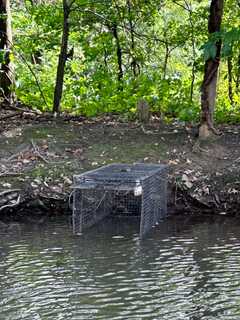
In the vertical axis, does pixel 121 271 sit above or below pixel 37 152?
below

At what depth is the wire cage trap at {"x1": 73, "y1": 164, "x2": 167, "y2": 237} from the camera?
8750 mm

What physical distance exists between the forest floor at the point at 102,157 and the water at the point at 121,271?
58 cm

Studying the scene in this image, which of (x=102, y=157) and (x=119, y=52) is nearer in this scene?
(x=102, y=157)

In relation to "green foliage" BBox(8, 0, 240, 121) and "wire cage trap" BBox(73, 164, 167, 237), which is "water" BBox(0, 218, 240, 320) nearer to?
"wire cage trap" BBox(73, 164, 167, 237)

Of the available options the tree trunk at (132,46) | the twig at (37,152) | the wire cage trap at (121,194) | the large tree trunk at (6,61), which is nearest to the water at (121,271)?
the wire cage trap at (121,194)

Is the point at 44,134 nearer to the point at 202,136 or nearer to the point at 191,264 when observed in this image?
the point at 202,136

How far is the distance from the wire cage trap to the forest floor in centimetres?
62

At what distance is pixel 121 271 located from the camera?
7293 mm

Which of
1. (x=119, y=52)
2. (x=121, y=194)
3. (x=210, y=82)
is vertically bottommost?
(x=121, y=194)

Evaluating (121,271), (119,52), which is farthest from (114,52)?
(121,271)

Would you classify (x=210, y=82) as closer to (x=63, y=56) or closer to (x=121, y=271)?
(x=63, y=56)

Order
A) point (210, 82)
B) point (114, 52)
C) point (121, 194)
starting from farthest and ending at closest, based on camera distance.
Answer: point (114, 52), point (210, 82), point (121, 194)

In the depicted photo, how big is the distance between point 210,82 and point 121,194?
309 cm

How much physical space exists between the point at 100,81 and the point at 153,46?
1927 mm
